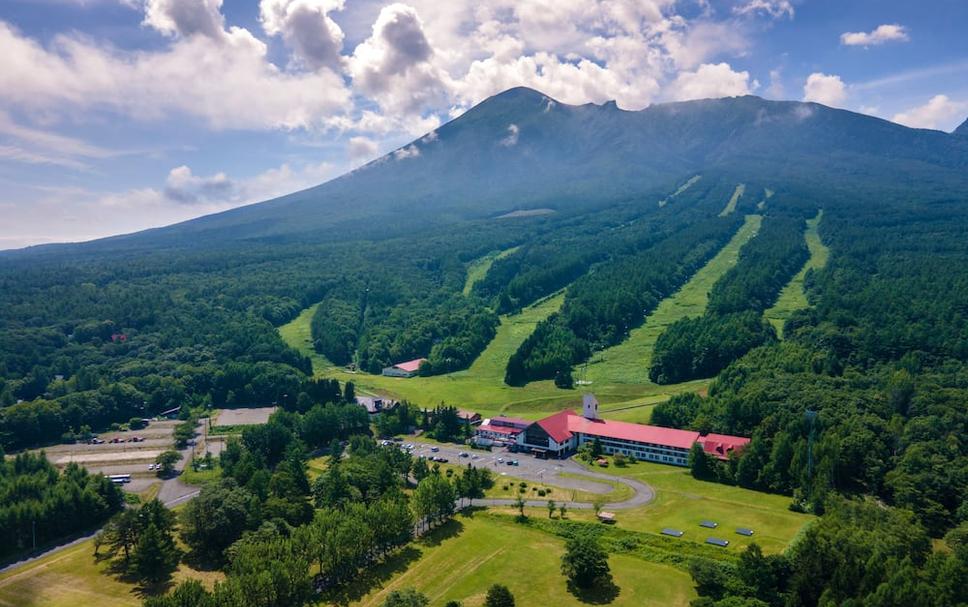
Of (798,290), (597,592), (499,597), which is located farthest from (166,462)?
(798,290)

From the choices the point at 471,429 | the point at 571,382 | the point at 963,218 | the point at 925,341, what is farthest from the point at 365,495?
the point at 963,218

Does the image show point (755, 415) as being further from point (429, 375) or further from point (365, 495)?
point (429, 375)

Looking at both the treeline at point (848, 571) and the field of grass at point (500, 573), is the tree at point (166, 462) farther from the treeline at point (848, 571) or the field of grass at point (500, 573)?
the treeline at point (848, 571)

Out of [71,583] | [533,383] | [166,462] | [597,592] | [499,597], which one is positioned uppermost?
[166,462]

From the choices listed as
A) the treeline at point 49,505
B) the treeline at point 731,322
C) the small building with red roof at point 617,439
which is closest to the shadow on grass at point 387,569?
the small building with red roof at point 617,439

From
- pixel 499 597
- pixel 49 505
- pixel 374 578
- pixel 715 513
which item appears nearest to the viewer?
pixel 499 597

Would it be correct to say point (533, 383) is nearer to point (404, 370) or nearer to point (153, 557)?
point (404, 370)

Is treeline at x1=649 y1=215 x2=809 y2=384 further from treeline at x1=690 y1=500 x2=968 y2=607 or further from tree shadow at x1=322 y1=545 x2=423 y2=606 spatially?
tree shadow at x1=322 y1=545 x2=423 y2=606
